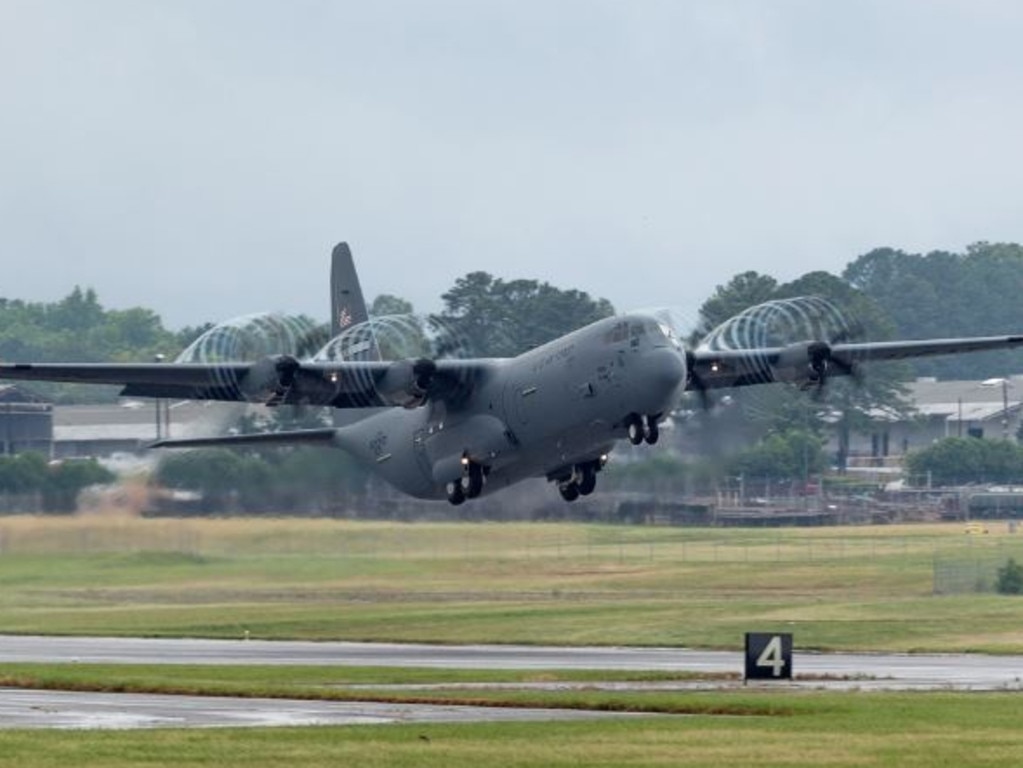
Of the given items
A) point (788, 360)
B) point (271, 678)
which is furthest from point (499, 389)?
point (271, 678)

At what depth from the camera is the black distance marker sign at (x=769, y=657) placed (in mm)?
47750

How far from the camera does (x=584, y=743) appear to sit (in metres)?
34.3

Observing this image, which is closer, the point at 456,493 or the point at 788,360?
the point at 456,493

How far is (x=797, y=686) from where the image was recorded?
4669 cm

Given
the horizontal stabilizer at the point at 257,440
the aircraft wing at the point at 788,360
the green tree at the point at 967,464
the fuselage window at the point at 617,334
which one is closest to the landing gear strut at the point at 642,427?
the fuselage window at the point at 617,334

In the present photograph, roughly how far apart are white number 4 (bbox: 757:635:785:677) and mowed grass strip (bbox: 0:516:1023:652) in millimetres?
13884

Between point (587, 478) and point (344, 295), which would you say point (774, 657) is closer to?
point (587, 478)

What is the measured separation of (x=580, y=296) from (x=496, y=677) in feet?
178

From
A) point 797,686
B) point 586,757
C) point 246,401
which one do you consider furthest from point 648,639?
point 586,757

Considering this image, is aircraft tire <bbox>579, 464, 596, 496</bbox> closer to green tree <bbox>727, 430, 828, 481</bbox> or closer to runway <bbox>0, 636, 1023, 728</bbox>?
runway <bbox>0, 636, 1023, 728</bbox>

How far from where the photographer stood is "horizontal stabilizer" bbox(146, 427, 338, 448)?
6394 centimetres

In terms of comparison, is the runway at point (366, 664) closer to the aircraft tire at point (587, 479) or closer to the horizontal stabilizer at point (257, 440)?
the aircraft tire at point (587, 479)

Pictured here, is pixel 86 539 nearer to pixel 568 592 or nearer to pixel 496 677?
pixel 568 592

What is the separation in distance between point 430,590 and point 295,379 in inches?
636
